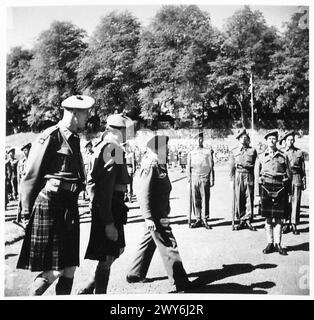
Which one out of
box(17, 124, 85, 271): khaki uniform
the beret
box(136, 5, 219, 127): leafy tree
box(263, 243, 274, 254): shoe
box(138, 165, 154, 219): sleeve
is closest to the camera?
box(17, 124, 85, 271): khaki uniform

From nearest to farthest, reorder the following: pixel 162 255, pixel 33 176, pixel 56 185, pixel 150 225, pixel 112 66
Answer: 1. pixel 33 176
2. pixel 56 185
3. pixel 150 225
4. pixel 162 255
5. pixel 112 66

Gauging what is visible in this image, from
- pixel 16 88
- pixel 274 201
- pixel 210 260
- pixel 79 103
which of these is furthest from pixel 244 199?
pixel 16 88

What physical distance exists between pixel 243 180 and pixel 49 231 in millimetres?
2402

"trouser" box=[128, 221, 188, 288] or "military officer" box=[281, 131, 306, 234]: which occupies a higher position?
"military officer" box=[281, 131, 306, 234]

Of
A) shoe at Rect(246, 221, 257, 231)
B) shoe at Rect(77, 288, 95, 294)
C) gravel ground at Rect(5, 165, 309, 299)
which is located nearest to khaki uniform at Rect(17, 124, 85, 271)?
gravel ground at Rect(5, 165, 309, 299)

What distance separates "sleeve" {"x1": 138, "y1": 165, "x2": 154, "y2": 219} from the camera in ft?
11.6

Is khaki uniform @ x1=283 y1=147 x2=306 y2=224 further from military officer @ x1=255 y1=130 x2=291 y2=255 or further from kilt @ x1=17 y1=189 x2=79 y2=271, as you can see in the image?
kilt @ x1=17 y1=189 x2=79 y2=271

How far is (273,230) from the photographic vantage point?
13.5ft

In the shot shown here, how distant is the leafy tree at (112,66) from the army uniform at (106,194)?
97cm

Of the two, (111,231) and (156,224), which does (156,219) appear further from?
(111,231)

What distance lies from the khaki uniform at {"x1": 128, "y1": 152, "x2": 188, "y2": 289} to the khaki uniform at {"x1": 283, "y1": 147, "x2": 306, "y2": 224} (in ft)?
5.18

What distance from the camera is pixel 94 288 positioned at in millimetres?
3785
